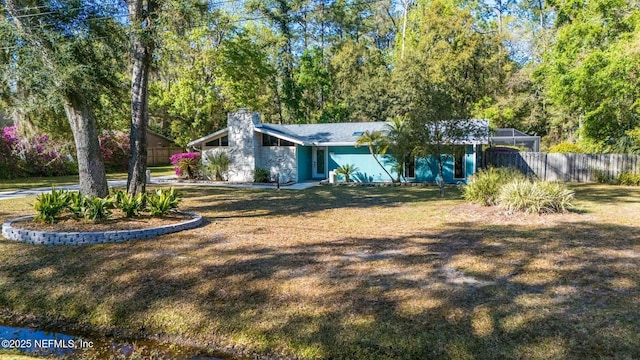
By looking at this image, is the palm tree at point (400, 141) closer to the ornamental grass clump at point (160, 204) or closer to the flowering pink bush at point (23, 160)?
the ornamental grass clump at point (160, 204)

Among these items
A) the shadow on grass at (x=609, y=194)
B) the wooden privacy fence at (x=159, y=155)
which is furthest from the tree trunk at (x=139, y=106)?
the wooden privacy fence at (x=159, y=155)

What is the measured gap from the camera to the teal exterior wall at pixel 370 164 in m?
18.5

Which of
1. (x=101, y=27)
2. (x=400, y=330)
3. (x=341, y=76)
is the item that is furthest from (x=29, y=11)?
(x=341, y=76)

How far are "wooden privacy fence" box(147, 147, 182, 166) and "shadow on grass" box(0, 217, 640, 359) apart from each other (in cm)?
2899

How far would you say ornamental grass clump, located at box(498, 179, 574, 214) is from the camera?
986 centimetres

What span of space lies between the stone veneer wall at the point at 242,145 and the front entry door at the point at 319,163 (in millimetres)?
3012

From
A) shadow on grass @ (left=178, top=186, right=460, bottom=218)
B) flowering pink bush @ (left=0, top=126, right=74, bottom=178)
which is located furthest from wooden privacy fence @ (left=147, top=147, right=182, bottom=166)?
shadow on grass @ (left=178, top=186, right=460, bottom=218)

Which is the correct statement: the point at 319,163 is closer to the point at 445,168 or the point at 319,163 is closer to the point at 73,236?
the point at 445,168

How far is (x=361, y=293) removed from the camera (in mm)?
5020

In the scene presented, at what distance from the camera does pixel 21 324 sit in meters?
4.88

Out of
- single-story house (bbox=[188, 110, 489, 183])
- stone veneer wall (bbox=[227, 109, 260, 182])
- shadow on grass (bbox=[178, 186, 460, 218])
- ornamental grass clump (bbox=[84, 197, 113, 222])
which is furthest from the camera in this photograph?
stone veneer wall (bbox=[227, 109, 260, 182])

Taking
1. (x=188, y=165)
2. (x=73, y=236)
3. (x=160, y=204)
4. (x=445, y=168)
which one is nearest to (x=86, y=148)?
(x=160, y=204)

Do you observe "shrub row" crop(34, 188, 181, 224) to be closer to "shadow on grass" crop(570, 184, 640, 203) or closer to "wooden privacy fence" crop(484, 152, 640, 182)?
"shadow on grass" crop(570, 184, 640, 203)

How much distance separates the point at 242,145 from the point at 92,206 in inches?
498
